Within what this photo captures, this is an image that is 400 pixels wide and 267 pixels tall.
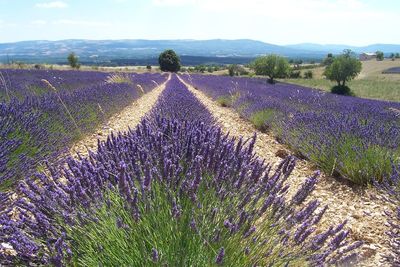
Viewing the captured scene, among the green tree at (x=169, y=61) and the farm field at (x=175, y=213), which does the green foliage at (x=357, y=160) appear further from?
the green tree at (x=169, y=61)

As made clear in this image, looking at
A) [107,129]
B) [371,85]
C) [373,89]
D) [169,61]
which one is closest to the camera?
[107,129]

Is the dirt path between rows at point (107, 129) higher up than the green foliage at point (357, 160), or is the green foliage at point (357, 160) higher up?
the green foliage at point (357, 160)

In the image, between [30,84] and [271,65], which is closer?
[30,84]

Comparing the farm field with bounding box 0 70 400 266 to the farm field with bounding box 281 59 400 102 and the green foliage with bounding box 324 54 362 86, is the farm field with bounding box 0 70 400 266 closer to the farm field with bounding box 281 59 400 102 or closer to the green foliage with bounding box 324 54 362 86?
the farm field with bounding box 281 59 400 102

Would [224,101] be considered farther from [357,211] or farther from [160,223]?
[160,223]

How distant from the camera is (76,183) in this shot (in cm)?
179

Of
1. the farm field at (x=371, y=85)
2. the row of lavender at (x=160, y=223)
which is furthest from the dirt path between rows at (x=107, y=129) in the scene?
the farm field at (x=371, y=85)

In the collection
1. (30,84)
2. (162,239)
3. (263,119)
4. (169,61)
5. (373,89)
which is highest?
(162,239)

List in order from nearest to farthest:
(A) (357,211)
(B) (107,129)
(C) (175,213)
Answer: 1. (C) (175,213)
2. (A) (357,211)
3. (B) (107,129)

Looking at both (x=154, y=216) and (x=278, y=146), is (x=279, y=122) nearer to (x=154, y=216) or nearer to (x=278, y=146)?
(x=278, y=146)

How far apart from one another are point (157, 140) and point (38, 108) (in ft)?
Answer: 13.0

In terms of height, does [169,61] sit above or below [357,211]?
below

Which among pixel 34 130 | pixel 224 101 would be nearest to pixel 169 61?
pixel 224 101

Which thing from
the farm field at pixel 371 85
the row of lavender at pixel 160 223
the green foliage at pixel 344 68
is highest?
the row of lavender at pixel 160 223
